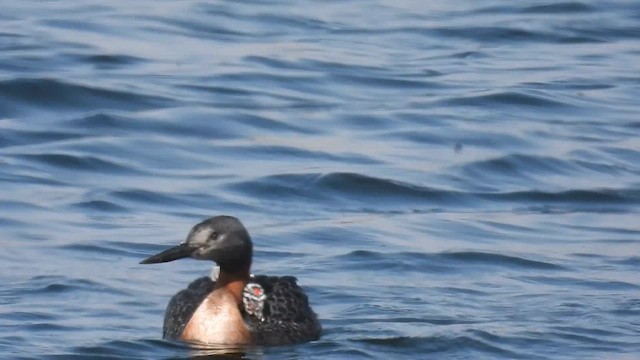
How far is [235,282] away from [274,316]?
11.9 inches

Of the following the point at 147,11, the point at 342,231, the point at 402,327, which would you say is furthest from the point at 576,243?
the point at 147,11

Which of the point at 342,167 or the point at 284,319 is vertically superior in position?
the point at 342,167

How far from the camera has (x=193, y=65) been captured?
2128 cm

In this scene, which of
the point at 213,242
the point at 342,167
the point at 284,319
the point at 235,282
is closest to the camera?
the point at 213,242

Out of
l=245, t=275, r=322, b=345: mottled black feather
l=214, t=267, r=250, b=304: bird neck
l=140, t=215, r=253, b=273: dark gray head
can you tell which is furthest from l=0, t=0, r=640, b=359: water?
l=140, t=215, r=253, b=273: dark gray head

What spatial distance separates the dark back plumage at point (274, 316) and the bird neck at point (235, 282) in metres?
0.08

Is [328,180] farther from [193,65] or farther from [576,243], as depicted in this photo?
[193,65]

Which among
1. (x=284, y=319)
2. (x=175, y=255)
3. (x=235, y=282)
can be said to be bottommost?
(x=284, y=319)

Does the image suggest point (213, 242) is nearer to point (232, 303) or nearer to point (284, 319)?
point (232, 303)

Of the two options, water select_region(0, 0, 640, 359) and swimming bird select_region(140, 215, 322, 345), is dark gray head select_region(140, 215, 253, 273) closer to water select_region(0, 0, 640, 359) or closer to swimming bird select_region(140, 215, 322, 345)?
swimming bird select_region(140, 215, 322, 345)

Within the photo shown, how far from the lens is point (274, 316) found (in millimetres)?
11133

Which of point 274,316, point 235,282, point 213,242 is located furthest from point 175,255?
point 274,316

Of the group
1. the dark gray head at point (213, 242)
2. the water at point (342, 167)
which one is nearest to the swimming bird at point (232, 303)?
the dark gray head at point (213, 242)

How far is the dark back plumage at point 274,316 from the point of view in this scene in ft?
36.2
